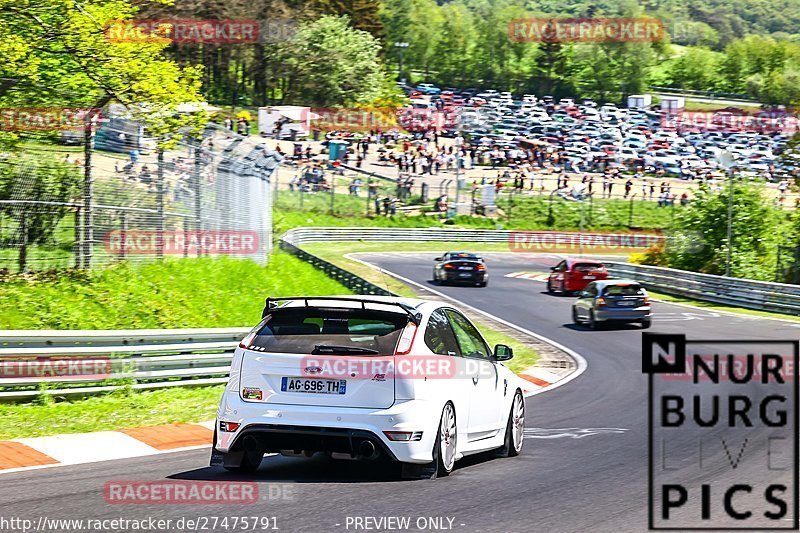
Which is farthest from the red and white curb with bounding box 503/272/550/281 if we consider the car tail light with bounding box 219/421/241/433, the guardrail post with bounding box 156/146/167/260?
the car tail light with bounding box 219/421/241/433

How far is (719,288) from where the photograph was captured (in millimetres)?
37000

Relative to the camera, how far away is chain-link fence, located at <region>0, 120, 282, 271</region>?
55.7 feet

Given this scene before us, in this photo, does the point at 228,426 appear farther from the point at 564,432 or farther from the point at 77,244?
the point at 77,244

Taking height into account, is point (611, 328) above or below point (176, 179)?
below

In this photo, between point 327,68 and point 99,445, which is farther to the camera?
point 327,68

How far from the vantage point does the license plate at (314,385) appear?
834cm

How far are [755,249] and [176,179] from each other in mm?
30097

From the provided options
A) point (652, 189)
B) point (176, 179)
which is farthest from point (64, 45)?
point (652, 189)

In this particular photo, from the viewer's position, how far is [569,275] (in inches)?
1497

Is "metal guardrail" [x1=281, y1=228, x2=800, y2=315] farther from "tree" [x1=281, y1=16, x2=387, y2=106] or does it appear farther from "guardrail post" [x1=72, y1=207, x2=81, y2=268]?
"tree" [x1=281, y1=16, x2=387, y2=106]

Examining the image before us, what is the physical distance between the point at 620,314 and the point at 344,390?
20693 millimetres

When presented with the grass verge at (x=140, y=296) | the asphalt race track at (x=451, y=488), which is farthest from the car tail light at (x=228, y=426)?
the grass verge at (x=140, y=296)

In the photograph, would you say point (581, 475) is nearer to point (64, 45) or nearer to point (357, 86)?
point (64, 45)

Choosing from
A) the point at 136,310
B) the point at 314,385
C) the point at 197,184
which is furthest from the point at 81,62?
the point at 314,385
